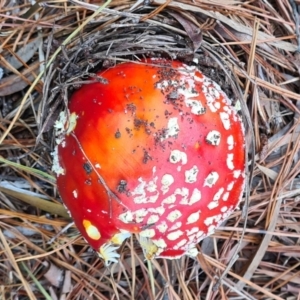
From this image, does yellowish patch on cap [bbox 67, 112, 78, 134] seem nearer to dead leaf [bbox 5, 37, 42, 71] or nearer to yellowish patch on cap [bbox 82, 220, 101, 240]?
yellowish patch on cap [bbox 82, 220, 101, 240]

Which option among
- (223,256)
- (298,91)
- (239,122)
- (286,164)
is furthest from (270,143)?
(223,256)

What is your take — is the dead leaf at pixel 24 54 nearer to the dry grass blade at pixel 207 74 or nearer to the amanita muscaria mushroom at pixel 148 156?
the dry grass blade at pixel 207 74

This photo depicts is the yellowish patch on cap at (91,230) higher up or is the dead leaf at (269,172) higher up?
the yellowish patch on cap at (91,230)

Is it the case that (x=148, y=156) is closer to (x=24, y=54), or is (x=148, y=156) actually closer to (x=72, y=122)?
(x=72, y=122)

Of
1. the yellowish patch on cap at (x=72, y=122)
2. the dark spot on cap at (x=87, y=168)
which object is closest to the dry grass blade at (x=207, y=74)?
the yellowish patch on cap at (x=72, y=122)

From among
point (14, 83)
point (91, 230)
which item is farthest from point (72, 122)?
point (14, 83)

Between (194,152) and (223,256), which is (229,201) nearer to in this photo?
(194,152)
